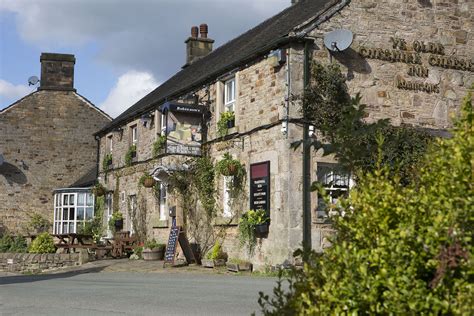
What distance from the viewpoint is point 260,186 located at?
16.3 m

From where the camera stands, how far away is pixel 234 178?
17.6 meters

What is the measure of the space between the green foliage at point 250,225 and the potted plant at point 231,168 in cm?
119

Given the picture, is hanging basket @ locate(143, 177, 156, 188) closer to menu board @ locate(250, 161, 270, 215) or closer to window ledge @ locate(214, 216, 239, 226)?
window ledge @ locate(214, 216, 239, 226)

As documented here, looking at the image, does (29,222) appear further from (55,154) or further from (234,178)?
(234,178)

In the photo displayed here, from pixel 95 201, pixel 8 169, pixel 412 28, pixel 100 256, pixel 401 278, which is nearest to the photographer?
pixel 401 278

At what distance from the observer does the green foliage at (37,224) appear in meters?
32.3

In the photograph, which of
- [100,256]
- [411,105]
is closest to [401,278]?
[411,105]

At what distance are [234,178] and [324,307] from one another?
14280mm

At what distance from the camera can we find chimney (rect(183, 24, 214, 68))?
3045 cm

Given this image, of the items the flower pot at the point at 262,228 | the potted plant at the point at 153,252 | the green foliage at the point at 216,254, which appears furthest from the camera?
the potted plant at the point at 153,252

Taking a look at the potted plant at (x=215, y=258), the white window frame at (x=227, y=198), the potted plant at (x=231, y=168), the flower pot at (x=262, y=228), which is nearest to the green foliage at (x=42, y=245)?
the potted plant at (x=215, y=258)

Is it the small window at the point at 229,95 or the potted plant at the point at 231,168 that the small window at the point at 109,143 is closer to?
the small window at the point at 229,95

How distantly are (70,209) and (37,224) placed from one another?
254 cm

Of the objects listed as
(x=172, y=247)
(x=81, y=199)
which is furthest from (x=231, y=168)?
(x=81, y=199)
